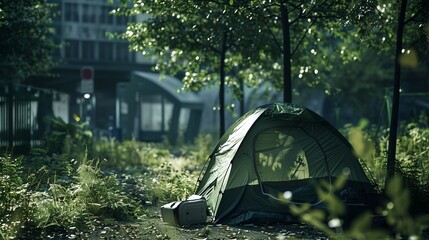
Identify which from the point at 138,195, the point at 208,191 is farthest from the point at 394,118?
the point at 138,195

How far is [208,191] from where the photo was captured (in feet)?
36.0

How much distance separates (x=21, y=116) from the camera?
67.6 ft

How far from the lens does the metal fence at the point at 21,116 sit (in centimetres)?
1916

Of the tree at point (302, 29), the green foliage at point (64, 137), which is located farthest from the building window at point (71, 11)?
the tree at point (302, 29)

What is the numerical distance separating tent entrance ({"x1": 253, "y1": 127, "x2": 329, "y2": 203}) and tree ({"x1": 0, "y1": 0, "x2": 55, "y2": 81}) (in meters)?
9.08

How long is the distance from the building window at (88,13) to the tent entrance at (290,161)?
156 ft

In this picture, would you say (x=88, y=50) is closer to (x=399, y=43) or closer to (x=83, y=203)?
(x=83, y=203)

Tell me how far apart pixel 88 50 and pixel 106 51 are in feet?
5.19

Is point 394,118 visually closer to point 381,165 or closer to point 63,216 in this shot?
point 381,165

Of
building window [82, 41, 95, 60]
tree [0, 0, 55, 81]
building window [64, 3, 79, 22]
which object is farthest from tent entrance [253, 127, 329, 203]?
building window [82, 41, 95, 60]

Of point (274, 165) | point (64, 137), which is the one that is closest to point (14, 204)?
point (274, 165)

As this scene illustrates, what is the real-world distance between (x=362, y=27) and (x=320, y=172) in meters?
2.50

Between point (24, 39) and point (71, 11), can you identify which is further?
point (71, 11)

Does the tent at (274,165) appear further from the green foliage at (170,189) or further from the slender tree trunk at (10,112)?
the slender tree trunk at (10,112)
